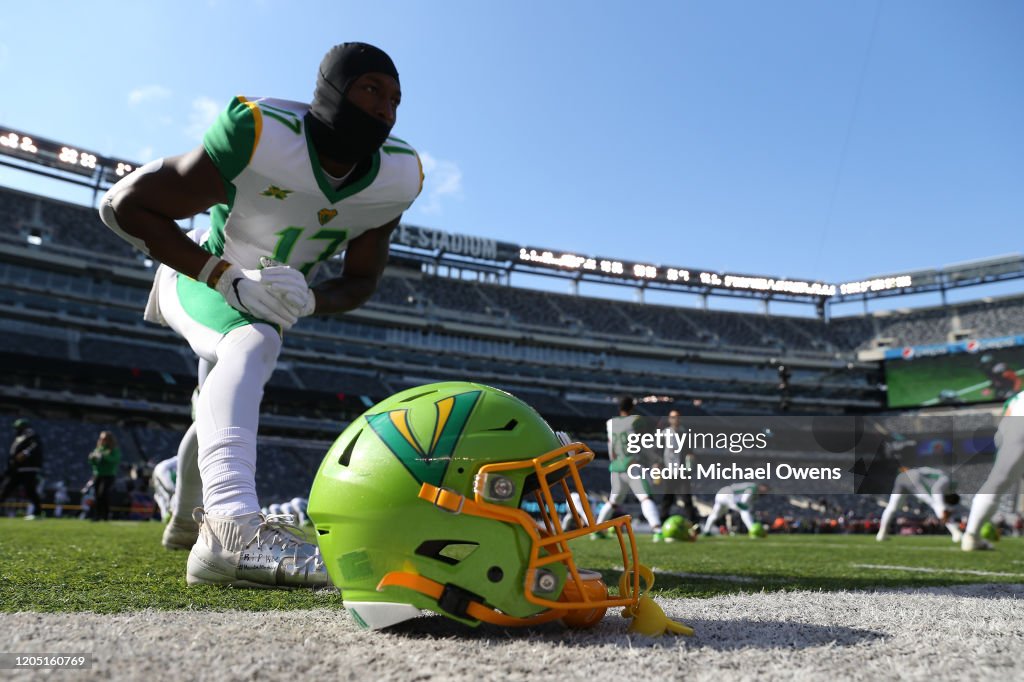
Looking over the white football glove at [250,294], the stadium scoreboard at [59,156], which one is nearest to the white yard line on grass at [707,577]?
the white football glove at [250,294]

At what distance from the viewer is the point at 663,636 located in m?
1.71

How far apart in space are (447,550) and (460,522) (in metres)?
0.08

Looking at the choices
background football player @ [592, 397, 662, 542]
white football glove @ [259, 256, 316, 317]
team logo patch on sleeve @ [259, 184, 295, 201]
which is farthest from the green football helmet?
background football player @ [592, 397, 662, 542]

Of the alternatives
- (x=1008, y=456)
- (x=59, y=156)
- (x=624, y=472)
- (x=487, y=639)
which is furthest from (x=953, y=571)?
(x=59, y=156)

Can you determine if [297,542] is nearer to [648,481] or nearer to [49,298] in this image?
[648,481]

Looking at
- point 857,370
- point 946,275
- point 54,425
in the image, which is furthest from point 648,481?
point 946,275

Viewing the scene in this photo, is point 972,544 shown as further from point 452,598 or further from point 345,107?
point 345,107

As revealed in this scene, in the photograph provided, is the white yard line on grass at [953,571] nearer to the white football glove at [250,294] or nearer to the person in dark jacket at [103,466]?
the white football glove at [250,294]

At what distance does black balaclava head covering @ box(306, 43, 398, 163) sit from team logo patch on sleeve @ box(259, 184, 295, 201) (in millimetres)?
236

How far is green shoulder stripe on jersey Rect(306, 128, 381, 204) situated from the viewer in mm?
2662

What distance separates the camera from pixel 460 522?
5.39 feet

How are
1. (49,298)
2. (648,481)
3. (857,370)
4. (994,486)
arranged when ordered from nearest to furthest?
(994,486) → (648,481) → (49,298) → (857,370)

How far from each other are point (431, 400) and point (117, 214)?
1.60 m

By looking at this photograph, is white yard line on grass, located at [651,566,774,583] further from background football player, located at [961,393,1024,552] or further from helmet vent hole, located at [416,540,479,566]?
background football player, located at [961,393,1024,552]
